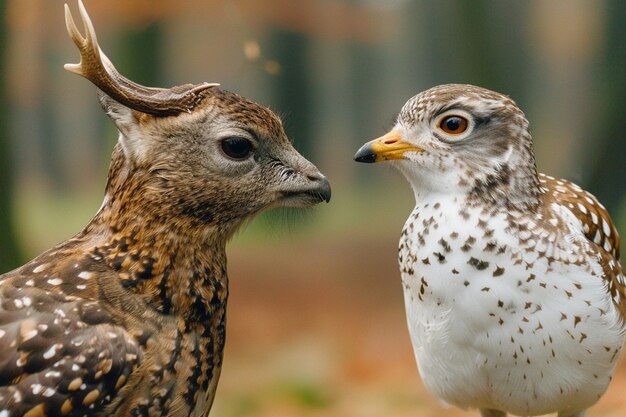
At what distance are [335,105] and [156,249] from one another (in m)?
3.51

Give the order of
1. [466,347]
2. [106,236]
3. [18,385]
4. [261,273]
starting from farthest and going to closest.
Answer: [261,273] → [466,347] → [106,236] → [18,385]

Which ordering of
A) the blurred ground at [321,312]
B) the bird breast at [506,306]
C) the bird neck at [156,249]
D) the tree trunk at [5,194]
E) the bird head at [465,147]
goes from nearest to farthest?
1. the bird neck at [156,249]
2. the bird breast at [506,306]
3. the bird head at [465,147]
4. the tree trunk at [5,194]
5. the blurred ground at [321,312]

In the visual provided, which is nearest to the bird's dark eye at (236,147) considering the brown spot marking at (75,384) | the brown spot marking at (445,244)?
the brown spot marking at (445,244)

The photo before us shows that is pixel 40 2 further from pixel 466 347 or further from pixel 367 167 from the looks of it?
pixel 466 347

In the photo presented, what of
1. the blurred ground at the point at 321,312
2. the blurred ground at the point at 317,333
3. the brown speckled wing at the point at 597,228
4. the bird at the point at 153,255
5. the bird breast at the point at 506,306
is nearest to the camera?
the bird at the point at 153,255

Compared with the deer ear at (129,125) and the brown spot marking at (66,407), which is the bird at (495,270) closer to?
the deer ear at (129,125)

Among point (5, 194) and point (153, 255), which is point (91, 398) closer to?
point (153, 255)

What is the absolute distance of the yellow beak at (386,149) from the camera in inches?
133

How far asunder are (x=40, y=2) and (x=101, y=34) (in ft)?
1.77

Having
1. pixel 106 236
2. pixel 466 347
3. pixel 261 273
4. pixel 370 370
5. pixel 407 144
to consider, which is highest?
pixel 407 144

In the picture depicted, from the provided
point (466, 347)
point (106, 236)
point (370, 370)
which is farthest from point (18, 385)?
point (370, 370)

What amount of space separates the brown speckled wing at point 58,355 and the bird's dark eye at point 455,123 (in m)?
1.31

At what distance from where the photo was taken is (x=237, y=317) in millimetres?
6762

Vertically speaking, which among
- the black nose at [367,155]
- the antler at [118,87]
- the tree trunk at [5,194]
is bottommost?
the tree trunk at [5,194]
